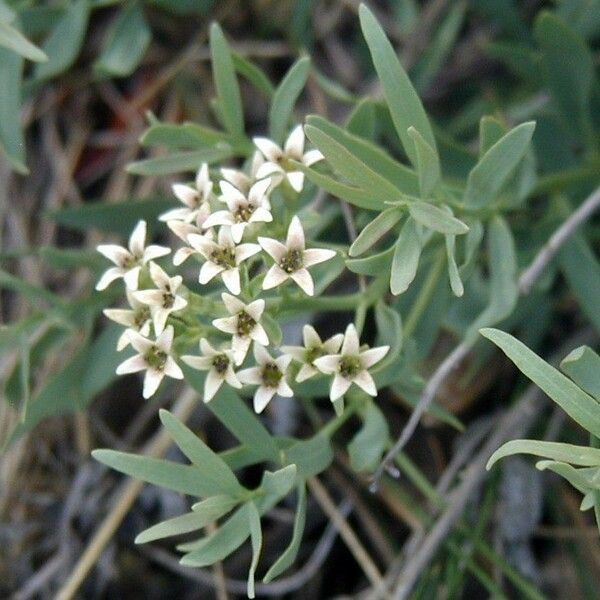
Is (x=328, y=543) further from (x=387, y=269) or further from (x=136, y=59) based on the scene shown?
(x=136, y=59)

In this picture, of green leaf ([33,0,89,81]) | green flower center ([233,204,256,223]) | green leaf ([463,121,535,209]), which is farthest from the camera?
green leaf ([33,0,89,81])

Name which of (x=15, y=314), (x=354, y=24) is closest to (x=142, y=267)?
(x=15, y=314)

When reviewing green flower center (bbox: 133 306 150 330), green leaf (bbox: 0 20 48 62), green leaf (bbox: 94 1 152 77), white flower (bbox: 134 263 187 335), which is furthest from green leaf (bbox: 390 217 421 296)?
green leaf (bbox: 94 1 152 77)

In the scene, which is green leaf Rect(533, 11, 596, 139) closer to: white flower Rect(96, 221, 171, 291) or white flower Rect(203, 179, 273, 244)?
white flower Rect(203, 179, 273, 244)

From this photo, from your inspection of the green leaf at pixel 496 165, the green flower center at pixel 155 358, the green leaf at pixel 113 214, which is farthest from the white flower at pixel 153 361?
the green leaf at pixel 113 214

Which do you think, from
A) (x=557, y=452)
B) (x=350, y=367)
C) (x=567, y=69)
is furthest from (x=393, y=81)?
(x=567, y=69)
